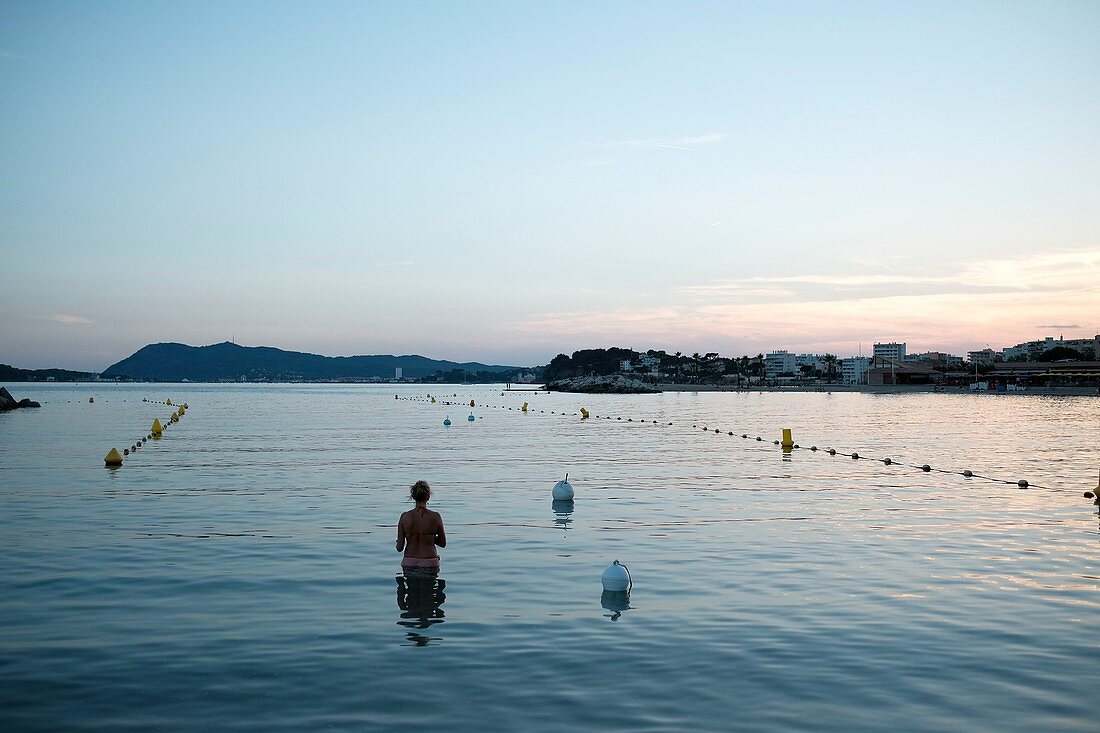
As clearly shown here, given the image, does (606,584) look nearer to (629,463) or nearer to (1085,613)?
(1085,613)

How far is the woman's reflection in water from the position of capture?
38.2ft

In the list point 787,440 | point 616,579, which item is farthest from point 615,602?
point 787,440

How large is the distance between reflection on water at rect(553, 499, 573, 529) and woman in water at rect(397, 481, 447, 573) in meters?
6.36

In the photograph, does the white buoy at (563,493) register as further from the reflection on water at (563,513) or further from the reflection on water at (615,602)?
the reflection on water at (615,602)

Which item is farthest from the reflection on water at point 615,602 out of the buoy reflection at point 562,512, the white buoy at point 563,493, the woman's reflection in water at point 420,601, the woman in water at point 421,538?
the white buoy at point 563,493

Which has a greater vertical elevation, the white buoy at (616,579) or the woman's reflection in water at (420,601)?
the white buoy at (616,579)

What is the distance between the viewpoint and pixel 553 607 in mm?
12711

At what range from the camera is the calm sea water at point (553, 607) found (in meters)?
8.83

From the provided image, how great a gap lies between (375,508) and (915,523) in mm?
12396

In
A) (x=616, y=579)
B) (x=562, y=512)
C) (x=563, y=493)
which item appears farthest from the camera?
(x=563, y=493)

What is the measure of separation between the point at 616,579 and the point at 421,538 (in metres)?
2.93

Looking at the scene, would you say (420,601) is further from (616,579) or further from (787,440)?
(787,440)

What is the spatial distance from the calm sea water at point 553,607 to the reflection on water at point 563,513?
0.18m

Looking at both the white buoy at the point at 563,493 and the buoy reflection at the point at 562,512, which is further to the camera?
the white buoy at the point at 563,493
